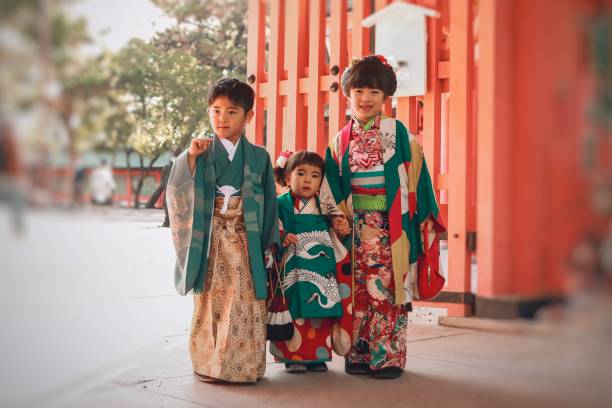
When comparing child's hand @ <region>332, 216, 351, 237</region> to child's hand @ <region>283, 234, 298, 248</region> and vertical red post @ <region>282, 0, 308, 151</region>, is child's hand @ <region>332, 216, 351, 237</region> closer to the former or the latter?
child's hand @ <region>283, 234, 298, 248</region>

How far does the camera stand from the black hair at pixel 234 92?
6.36 feet

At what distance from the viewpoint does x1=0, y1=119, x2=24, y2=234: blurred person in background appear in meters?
0.36

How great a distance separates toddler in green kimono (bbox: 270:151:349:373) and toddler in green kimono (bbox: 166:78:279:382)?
143 millimetres

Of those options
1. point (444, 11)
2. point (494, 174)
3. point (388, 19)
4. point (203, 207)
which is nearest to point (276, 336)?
point (203, 207)

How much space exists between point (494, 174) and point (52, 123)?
28 cm

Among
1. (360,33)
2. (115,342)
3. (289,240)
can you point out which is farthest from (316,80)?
(115,342)

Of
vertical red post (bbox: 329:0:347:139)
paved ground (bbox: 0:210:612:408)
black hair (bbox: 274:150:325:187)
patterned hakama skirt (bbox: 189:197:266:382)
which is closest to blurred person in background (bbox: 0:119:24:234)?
paved ground (bbox: 0:210:612:408)

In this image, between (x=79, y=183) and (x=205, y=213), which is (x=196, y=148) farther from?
(x=79, y=183)

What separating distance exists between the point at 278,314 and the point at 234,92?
2.49 feet

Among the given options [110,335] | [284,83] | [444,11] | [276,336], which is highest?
[284,83]

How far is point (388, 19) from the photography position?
2.63 metres

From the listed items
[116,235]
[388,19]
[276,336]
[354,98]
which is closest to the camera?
[116,235]

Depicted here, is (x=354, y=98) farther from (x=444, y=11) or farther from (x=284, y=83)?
(x=444, y=11)

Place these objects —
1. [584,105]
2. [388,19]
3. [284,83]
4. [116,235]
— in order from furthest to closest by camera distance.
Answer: [284,83] < [388,19] < [116,235] < [584,105]
